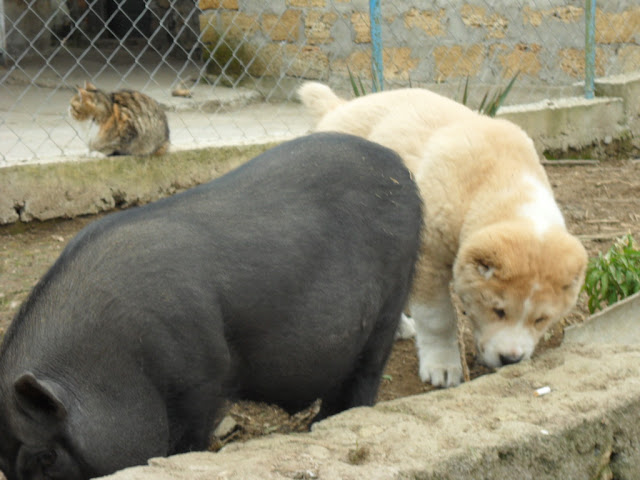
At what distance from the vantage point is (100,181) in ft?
19.4

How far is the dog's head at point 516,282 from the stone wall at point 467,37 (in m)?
5.37

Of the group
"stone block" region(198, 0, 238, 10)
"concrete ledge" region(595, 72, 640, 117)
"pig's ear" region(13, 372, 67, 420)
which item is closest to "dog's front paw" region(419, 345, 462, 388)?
"pig's ear" region(13, 372, 67, 420)

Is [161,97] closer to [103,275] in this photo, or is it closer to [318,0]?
[318,0]

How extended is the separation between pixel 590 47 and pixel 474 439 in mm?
6117

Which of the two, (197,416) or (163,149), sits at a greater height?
(197,416)

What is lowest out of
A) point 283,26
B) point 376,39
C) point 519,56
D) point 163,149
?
point 163,149

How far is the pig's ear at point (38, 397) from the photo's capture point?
2145 mm

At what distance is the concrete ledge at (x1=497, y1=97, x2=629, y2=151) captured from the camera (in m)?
7.69

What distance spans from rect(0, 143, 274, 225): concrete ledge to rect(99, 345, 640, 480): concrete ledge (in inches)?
135

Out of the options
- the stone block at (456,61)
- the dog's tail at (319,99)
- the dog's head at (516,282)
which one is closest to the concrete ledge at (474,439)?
the dog's head at (516,282)

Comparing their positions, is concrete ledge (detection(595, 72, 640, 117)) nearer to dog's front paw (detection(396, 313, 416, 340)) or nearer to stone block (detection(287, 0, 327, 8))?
stone block (detection(287, 0, 327, 8))

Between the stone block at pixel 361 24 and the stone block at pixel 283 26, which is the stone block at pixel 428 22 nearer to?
the stone block at pixel 361 24

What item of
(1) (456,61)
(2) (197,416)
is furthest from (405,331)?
(1) (456,61)

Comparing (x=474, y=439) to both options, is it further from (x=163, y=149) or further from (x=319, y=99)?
(x=163, y=149)
